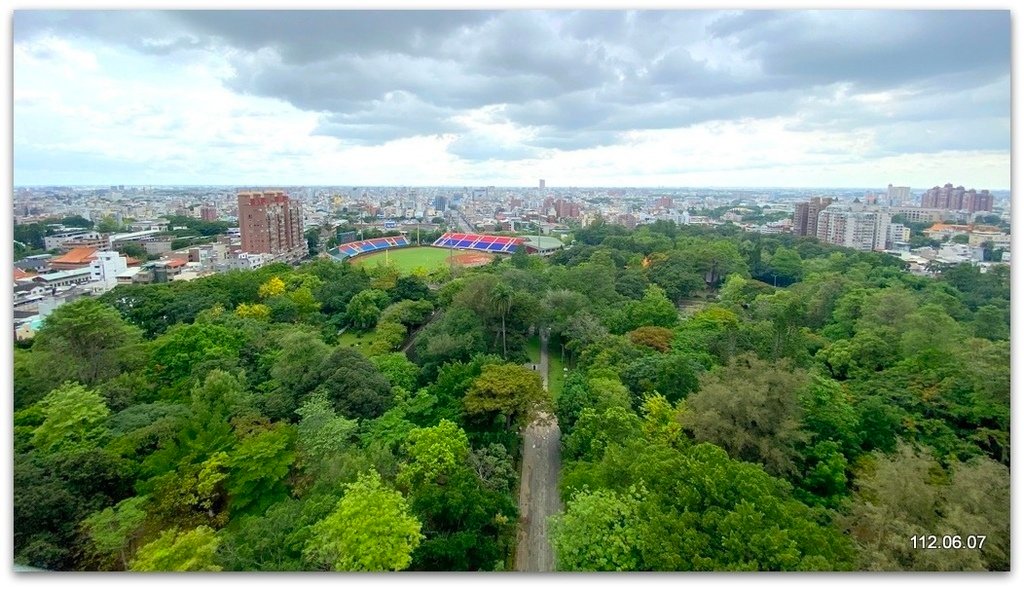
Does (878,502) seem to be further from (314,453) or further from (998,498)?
(314,453)

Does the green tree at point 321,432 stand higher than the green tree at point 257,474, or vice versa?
the green tree at point 321,432

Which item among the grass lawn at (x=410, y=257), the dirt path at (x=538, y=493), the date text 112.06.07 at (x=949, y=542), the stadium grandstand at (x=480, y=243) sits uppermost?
the stadium grandstand at (x=480, y=243)

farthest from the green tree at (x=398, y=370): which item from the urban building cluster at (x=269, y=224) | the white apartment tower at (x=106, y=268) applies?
the white apartment tower at (x=106, y=268)

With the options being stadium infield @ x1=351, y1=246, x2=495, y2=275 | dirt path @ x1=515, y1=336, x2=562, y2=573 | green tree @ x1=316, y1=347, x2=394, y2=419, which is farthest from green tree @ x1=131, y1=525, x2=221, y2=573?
stadium infield @ x1=351, y1=246, x2=495, y2=275

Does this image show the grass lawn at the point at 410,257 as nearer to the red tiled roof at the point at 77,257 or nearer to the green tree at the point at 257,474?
the red tiled roof at the point at 77,257

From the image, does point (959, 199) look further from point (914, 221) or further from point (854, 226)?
point (854, 226)

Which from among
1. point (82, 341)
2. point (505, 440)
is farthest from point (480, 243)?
point (505, 440)

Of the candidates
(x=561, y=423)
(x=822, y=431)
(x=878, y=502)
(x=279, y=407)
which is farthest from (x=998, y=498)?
(x=279, y=407)
